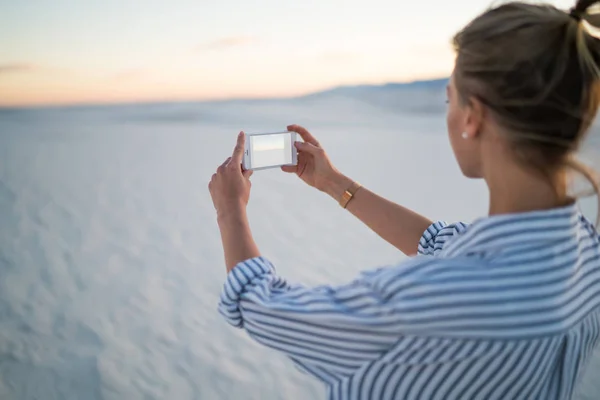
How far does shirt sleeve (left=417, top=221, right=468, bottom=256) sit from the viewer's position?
0.97 m

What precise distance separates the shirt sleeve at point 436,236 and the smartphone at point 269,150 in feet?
0.95

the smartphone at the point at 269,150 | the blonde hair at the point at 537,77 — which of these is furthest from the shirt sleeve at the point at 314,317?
the smartphone at the point at 269,150

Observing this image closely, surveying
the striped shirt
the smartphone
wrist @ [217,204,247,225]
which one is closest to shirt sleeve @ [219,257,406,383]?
the striped shirt

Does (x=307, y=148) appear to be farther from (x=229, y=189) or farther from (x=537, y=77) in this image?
(x=537, y=77)

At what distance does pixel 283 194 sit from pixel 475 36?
150 inches

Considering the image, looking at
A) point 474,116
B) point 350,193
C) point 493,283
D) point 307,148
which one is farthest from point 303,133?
point 493,283

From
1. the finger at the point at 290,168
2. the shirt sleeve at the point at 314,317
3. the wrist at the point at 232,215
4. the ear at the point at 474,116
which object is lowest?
the shirt sleeve at the point at 314,317

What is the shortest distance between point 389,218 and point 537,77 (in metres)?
0.49

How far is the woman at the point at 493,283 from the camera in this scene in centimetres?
59

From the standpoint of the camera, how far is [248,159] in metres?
0.98

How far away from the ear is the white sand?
5.85 ft

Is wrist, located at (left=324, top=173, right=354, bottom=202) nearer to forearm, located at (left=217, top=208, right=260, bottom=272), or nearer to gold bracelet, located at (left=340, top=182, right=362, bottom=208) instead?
gold bracelet, located at (left=340, top=182, right=362, bottom=208)

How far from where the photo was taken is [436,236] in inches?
38.9

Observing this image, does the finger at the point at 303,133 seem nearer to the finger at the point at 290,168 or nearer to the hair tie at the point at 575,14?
the finger at the point at 290,168
